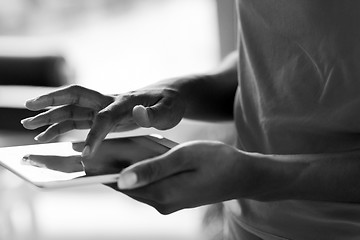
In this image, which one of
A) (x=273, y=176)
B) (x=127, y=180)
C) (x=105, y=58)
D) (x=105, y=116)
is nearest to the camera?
(x=127, y=180)

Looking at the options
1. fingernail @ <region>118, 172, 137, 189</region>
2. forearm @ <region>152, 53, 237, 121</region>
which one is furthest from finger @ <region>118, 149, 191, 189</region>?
forearm @ <region>152, 53, 237, 121</region>

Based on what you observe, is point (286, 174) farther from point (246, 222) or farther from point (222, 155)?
point (246, 222)

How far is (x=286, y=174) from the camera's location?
93 cm

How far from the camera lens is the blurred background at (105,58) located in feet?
9.21

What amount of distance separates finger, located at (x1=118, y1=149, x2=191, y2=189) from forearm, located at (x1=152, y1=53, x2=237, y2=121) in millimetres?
355

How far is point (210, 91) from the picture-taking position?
1.26 meters

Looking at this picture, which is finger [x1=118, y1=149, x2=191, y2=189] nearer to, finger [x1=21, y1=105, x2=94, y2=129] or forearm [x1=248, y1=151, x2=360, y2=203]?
forearm [x1=248, y1=151, x2=360, y2=203]

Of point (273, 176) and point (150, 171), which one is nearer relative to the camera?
point (150, 171)

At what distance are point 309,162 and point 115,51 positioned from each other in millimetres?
2471

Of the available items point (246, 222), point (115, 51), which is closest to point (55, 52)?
point (115, 51)

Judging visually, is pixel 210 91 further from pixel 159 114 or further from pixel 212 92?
pixel 159 114

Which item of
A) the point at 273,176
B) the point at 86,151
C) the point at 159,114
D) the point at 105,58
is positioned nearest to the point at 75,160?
the point at 86,151

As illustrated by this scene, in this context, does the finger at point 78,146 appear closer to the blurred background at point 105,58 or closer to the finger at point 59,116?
the finger at point 59,116

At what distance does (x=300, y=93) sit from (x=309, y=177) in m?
0.16
